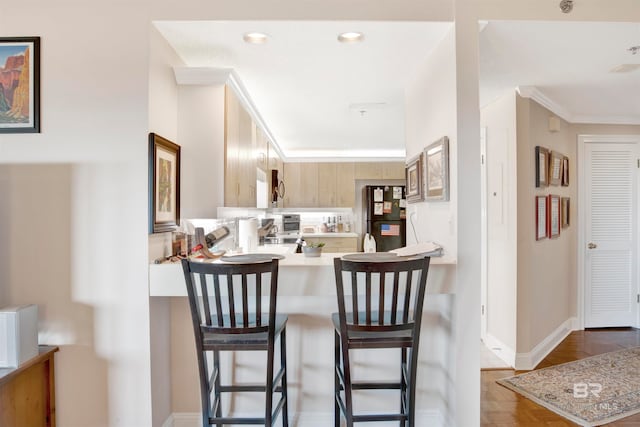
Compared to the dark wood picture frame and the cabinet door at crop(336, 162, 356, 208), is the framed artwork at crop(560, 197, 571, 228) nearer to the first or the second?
the dark wood picture frame

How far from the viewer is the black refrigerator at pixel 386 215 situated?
19.5ft

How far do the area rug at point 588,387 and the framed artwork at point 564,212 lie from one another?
1.25 meters

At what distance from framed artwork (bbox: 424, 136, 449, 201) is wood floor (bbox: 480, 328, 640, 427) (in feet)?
4.81

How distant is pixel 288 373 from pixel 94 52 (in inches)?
79.7

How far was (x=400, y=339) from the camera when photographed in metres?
1.72

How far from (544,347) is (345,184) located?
4008 mm

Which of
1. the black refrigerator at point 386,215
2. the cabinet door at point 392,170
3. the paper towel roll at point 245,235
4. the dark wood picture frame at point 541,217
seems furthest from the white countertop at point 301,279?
the cabinet door at point 392,170

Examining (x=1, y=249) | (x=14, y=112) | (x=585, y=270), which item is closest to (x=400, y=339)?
(x=1, y=249)

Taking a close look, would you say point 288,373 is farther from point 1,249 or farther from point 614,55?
point 614,55

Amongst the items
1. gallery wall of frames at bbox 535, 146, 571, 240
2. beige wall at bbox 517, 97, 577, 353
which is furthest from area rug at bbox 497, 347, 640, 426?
gallery wall of frames at bbox 535, 146, 571, 240

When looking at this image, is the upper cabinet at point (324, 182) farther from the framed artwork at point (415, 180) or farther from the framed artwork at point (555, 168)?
the framed artwork at point (415, 180)

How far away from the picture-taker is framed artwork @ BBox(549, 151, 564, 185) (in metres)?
3.48

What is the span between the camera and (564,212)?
3816mm

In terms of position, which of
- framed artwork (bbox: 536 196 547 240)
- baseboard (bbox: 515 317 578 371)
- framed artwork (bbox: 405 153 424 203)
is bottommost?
baseboard (bbox: 515 317 578 371)
